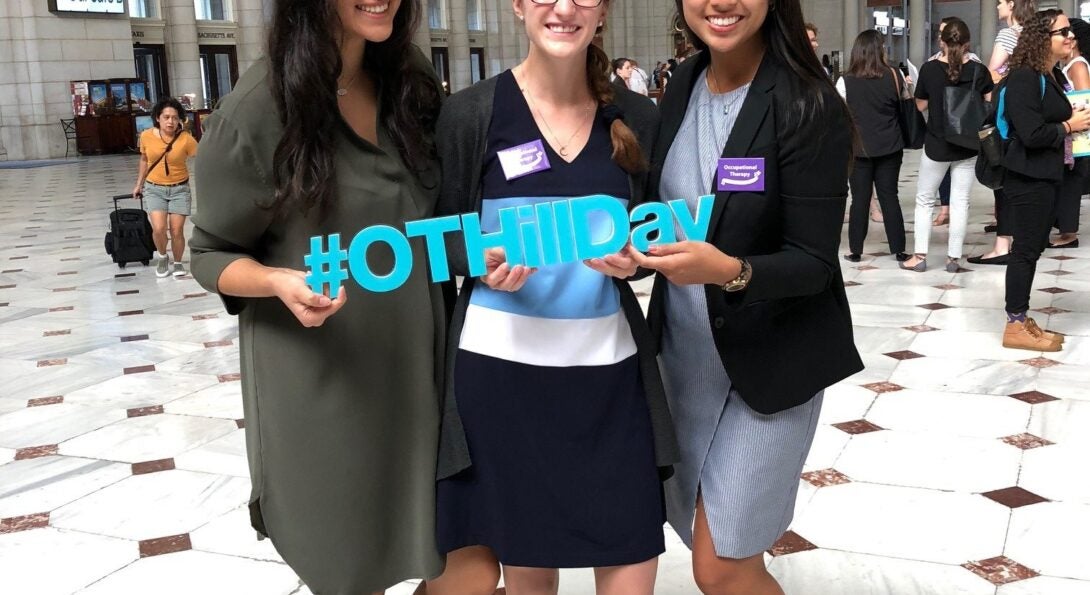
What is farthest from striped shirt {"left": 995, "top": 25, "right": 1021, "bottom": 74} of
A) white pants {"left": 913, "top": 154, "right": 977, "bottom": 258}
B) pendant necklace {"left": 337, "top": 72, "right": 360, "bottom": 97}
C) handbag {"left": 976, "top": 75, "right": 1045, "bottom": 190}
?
pendant necklace {"left": 337, "top": 72, "right": 360, "bottom": 97}

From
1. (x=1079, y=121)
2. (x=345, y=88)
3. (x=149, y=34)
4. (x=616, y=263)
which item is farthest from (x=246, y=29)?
(x=616, y=263)

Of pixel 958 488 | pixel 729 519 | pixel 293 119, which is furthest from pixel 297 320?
pixel 958 488

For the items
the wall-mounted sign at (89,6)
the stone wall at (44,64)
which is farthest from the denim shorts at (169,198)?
the wall-mounted sign at (89,6)

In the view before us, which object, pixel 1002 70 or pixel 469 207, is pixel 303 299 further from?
pixel 1002 70

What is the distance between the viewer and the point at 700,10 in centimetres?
203

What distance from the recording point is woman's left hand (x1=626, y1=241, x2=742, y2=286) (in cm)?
178

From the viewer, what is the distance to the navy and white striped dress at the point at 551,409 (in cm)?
208

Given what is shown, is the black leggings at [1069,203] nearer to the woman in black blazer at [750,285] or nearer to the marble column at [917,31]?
the woman in black blazer at [750,285]

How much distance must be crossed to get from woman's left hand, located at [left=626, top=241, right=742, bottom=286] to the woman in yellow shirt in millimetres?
8736

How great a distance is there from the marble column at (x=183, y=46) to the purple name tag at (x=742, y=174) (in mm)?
27482

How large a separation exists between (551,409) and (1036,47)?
4870mm

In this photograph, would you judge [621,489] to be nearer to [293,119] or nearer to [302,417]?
[302,417]

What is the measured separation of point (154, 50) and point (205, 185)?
28494 millimetres

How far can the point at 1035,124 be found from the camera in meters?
5.96
